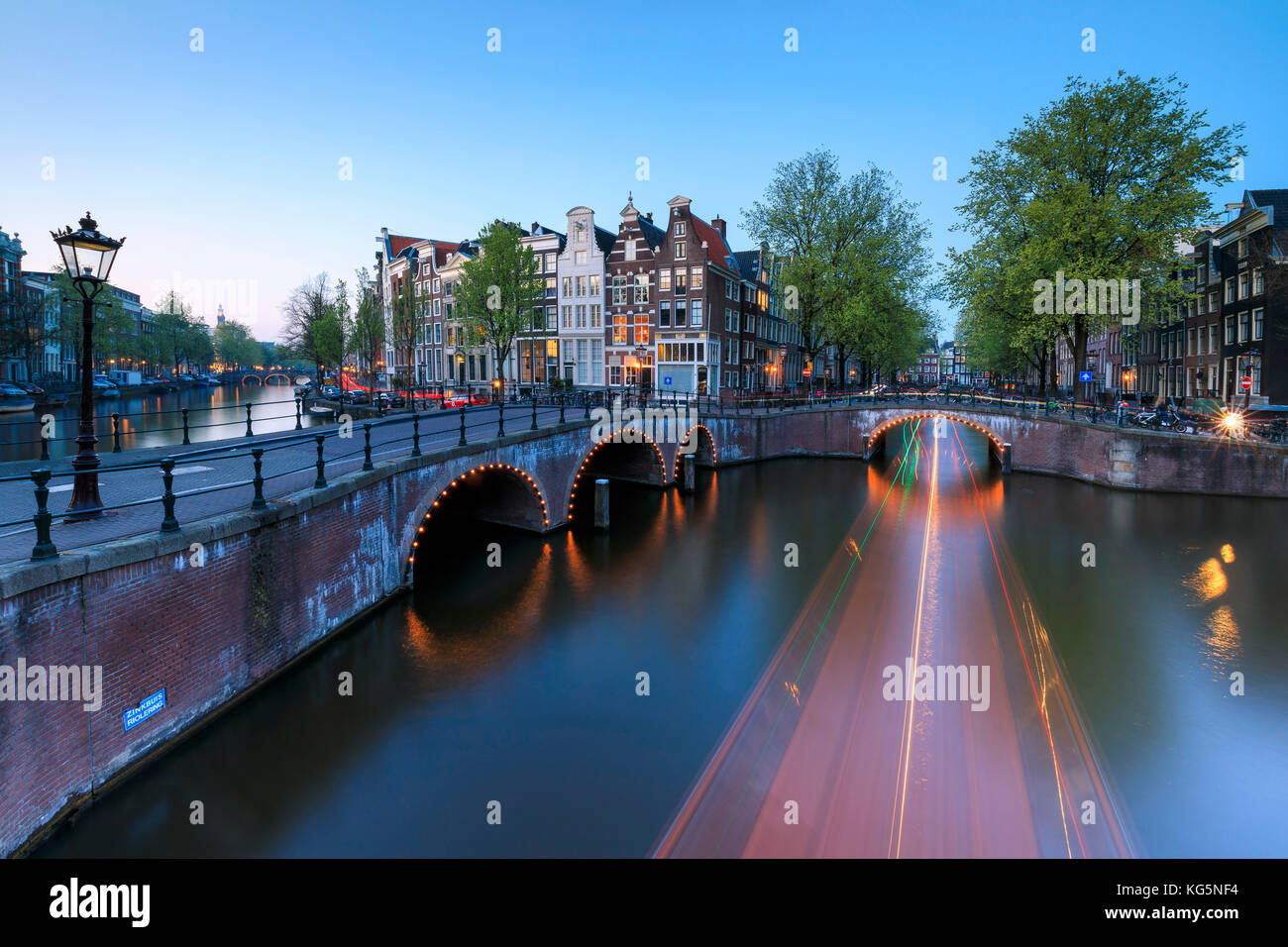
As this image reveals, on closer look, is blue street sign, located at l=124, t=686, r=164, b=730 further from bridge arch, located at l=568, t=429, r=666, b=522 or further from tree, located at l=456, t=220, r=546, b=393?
tree, located at l=456, t=220, r=546, b=393

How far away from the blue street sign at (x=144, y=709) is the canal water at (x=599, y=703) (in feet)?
2.16

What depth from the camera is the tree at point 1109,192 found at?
30.6 m

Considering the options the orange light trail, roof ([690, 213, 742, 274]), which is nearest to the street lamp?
the orange light trail

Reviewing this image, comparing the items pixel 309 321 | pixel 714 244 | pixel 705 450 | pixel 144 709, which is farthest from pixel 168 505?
pixel 309 321

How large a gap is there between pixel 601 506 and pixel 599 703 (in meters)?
11.9

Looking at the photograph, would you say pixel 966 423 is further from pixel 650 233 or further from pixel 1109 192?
pixel 650 233

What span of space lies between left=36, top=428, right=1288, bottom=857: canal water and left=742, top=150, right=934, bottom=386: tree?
24744 millimetres

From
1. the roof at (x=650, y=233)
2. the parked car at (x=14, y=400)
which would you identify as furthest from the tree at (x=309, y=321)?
the roof at (x=650, y=233)

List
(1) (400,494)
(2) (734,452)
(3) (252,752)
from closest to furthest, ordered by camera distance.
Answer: (3) (252,752) → (1) (400,494) → (2) (734,452)
